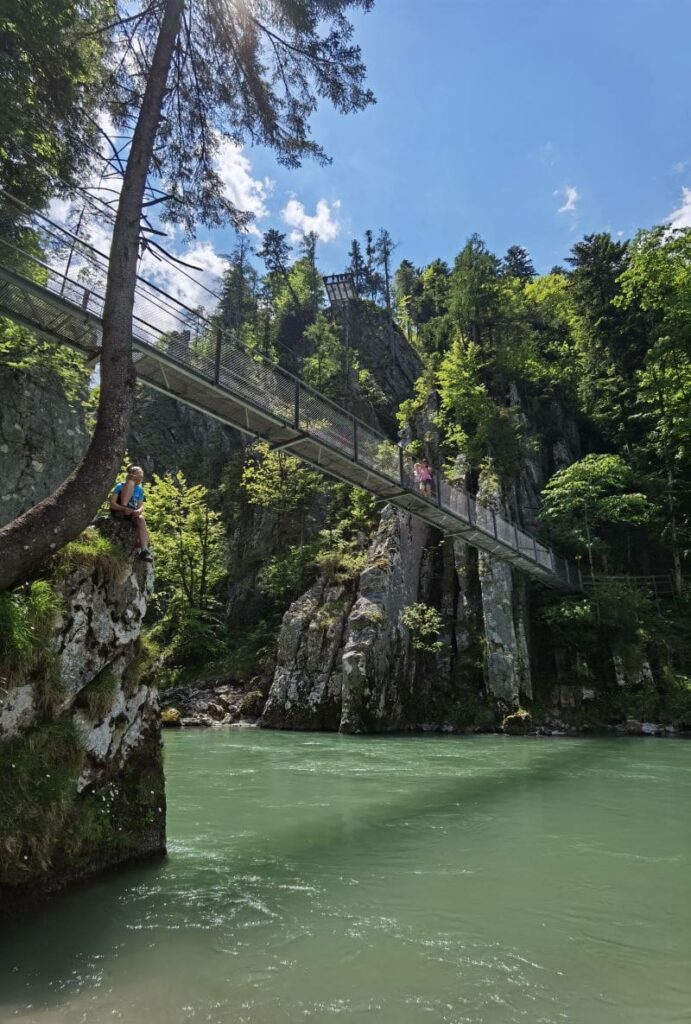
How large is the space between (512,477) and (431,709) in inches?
439

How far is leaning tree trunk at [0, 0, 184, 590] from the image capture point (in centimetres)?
532

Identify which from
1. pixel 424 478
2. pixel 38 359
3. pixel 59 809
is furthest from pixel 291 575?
pixel 59 809

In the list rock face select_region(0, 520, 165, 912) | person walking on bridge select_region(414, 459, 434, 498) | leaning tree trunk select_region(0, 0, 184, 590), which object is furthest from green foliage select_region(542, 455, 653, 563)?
rock face select_region(0, 520, 165, 912)

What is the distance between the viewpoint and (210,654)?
25.7 m

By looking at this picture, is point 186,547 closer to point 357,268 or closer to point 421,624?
point 421,624

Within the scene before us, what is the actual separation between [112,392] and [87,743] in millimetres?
3613

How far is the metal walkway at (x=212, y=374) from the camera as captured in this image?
8.20m

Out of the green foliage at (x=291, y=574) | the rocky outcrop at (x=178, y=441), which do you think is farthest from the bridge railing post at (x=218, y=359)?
the rocky outcrop at (x=178, y=441)

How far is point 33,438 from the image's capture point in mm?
16766

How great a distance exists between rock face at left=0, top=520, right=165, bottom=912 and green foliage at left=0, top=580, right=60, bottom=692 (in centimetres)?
7

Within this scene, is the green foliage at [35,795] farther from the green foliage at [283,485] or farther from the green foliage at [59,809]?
the green foliage at [283,485]

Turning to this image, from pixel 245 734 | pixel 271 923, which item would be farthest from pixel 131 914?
pixel 245 734

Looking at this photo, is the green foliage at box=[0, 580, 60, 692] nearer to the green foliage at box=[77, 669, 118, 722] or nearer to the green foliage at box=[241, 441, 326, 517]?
the green foliage at box=[77, 669, 118, 722]

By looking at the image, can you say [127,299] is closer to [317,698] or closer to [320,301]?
[317,698]
